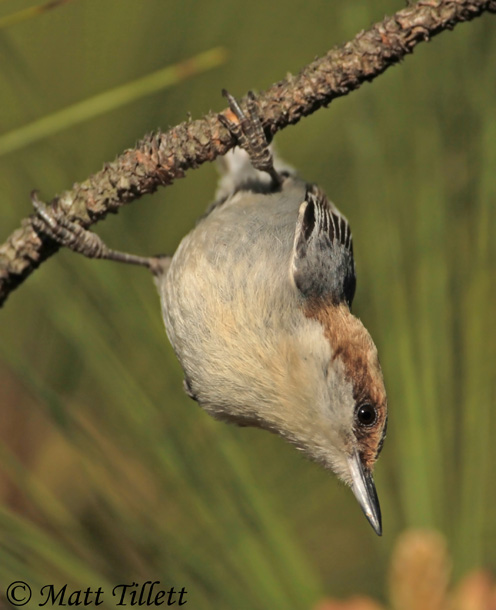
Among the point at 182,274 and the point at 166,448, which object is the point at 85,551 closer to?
the point at 166,448

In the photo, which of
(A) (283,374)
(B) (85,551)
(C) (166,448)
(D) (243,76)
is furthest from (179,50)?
(B) (85,551)

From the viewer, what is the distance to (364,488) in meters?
1.46

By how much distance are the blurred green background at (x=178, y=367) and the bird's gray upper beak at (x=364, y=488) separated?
0.19 ft

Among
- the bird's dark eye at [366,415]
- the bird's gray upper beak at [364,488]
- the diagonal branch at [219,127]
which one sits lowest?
the bird's gray upper beak at [364,488]

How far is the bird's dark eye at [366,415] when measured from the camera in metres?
1.45

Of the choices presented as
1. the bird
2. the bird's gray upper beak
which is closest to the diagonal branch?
the bird

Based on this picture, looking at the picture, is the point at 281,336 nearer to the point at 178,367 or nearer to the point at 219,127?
the point at 178,367

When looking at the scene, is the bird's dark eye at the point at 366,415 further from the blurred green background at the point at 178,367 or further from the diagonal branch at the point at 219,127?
the diagonal branch at the point at 219,127

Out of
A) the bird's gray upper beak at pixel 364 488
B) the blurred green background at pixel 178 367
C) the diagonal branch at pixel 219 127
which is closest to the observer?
the diagonal branch at pixel 219 127

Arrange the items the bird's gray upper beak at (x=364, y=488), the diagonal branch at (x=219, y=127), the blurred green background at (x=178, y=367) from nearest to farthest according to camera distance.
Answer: the diagonal branch at (x=219, y=127) < the blurred green background at (x=178, y=367) < the bird's gray upper beak at (x=364, y=488)

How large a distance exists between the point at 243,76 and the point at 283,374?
732 mm

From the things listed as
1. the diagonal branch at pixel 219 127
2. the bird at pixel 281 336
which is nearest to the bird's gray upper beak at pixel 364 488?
the bird at pixel 281 336

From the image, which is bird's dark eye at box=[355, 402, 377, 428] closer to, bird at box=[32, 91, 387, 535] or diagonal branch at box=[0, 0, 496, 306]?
bird at box=[32, 91, 387, 535]

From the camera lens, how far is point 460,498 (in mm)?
1286
